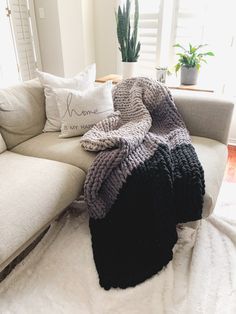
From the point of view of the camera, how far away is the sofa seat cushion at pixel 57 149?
1.36 meters

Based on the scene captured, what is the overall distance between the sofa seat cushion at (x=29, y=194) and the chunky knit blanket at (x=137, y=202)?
0.11 m

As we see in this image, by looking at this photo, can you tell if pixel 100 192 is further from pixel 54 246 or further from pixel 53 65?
pixel 53 65

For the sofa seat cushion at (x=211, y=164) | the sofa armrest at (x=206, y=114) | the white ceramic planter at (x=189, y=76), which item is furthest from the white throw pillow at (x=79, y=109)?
the white ceramic planter at (x=189, y=76)

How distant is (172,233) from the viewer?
3.91ft

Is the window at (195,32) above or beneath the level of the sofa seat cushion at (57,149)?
above

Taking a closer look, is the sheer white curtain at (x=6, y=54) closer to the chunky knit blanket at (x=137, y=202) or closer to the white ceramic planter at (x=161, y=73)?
the white ceramic planter at (x=161, y=73)

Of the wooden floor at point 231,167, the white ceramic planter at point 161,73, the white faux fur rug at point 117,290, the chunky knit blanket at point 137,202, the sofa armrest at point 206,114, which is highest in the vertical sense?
the white ceramic planter at point 161,73

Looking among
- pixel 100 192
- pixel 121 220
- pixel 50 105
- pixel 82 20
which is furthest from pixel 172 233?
pixel 82 20

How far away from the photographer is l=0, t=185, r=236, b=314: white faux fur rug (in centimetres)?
103

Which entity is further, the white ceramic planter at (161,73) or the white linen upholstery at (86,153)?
the white ceramic planter at (161,73)

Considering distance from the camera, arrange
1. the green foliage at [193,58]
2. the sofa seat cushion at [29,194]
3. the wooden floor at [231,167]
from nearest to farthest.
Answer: the sofa seat cushion at [29,194] → the wooden floor at [231,167] → the green foliage at [193,58]

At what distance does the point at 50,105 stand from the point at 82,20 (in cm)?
142

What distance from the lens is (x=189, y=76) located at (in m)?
2.30

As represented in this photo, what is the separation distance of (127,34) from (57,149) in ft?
4.28
